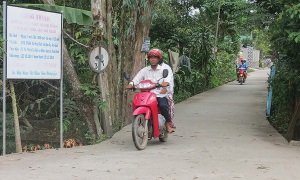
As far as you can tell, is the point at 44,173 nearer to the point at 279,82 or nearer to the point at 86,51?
the point at 86,51

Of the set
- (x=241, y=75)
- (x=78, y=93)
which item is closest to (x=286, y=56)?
(x=78, y=93)

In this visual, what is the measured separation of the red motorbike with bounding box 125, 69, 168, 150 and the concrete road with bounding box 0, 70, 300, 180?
0.24 meters

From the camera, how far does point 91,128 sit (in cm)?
888

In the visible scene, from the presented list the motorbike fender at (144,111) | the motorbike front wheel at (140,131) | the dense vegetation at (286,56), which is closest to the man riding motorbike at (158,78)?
the motorbike fender at (144,111)

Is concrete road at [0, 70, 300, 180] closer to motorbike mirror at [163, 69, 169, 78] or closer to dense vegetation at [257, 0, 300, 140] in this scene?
dense vegetation at [257, 0, 300, 140]

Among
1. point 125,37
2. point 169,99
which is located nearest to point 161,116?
point 169,99

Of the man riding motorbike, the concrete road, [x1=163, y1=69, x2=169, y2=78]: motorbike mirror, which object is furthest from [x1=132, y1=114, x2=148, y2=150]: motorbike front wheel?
[x1=163, y1=69, x2=169, y2=78]: motorbike mirror

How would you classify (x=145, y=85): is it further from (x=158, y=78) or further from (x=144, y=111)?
(x=144, y=111)

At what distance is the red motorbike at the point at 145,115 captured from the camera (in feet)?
23.7

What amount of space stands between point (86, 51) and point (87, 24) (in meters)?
0.61

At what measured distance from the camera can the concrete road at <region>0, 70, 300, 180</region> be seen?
18.5 ft

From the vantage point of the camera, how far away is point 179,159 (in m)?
6.61

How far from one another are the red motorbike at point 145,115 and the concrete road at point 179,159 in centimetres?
24

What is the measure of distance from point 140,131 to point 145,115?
288 millimetres
